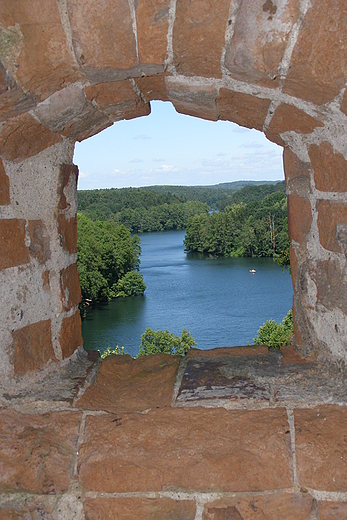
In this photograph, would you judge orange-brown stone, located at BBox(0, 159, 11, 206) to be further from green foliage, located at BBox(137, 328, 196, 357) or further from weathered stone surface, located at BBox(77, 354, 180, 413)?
green foliage, located at BBox(137, 328, 196, 357)

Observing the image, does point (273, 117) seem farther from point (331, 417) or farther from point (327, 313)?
point (331, 417)

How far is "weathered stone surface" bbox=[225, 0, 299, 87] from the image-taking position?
1.02 metres

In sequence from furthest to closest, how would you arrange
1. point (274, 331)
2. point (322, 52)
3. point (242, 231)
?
point (242, 231)
point (274, 331)
point (322, 52)

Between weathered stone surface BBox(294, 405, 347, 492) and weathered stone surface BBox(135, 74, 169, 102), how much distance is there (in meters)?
0.93

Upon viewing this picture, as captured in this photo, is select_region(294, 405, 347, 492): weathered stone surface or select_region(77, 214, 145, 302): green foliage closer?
select_region(294, 405, 347, 492): weathered stone surface

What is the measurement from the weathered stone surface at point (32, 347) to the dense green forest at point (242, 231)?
33947 millimetres

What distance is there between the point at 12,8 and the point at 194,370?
109 cm

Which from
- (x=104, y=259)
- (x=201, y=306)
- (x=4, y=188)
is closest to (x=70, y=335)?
(x=4, y=188)

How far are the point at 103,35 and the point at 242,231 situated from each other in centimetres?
3883

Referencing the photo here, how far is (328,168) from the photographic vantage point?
129cm

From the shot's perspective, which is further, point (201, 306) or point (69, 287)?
point (201, 306)

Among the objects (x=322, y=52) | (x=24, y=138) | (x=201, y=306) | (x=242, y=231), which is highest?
(x=322, y=52)

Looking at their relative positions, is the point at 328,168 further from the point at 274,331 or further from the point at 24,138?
the point at 274,331

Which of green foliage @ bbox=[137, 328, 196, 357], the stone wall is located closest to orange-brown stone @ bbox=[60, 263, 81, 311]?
the stone wall
